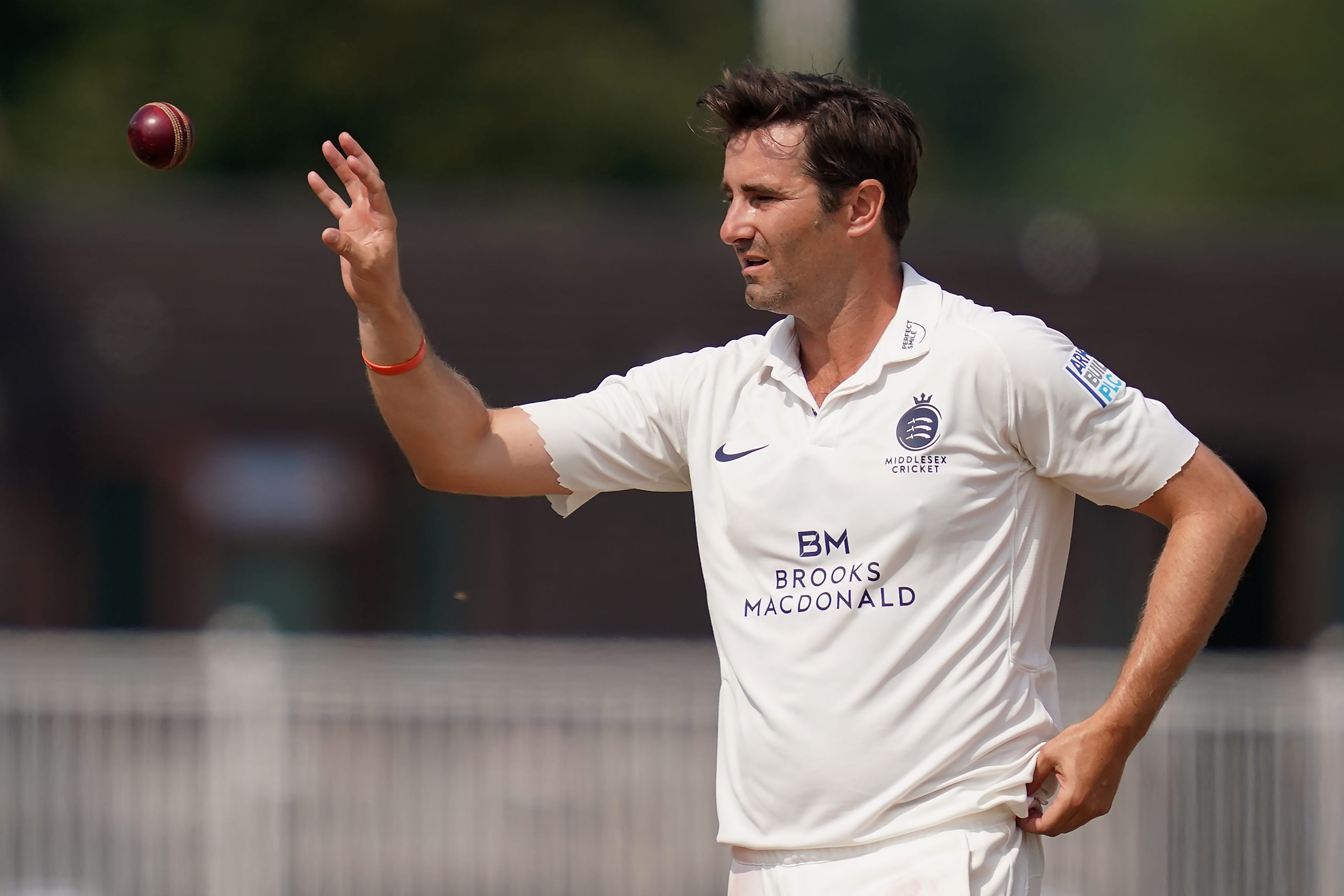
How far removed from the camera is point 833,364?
14.0ft

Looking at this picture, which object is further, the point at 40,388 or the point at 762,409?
the point at 40,388

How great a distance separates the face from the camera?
4203 mm

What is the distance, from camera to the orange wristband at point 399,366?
4.27m

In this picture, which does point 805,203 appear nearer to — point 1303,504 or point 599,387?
point 599,387

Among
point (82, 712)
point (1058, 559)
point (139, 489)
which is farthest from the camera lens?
point (139, 489)

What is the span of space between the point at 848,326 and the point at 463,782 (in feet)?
18.4

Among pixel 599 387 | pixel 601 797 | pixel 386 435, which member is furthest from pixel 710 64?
pixel 599 387

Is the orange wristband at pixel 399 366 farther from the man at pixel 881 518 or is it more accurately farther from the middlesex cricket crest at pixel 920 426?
the middlesex cricket crest at pixel 920 426

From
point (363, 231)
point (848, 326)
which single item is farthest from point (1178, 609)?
point (363, 231)

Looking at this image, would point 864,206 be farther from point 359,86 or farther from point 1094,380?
point 359,86

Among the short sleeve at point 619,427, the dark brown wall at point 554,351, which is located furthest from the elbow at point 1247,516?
the dark brown wall at point 554,351

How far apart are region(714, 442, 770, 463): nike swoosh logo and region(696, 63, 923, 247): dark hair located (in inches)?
23.0

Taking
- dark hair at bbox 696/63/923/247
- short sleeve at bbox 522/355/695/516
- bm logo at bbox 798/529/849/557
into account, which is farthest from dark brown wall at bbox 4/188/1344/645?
bm logo at bbox 798/529/849/557

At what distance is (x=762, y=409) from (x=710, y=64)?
29776 mm
